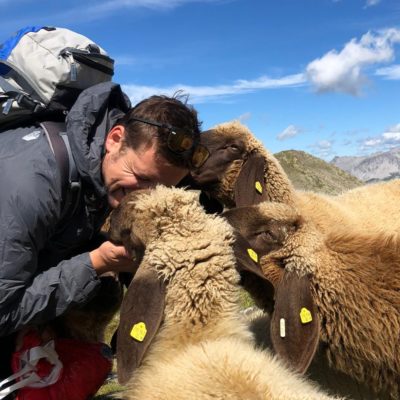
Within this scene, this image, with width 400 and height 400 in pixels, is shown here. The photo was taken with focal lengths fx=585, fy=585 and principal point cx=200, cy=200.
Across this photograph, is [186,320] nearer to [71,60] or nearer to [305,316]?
[305,316]

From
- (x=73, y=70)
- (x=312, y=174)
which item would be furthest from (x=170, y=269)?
(x=312, y=174)

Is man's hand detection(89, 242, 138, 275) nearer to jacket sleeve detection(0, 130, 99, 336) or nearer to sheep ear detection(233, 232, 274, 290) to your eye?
jacket sleeve detection(0, 130, 99, 336)

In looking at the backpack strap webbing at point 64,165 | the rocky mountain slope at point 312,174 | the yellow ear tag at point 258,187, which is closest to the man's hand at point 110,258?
the backpack strap webbing at point 64,165

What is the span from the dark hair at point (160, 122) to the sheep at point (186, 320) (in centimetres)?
39

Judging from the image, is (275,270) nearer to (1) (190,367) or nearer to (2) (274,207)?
(2) (274,207)

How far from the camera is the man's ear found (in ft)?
13.8

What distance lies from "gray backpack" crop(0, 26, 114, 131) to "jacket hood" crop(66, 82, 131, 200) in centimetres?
13

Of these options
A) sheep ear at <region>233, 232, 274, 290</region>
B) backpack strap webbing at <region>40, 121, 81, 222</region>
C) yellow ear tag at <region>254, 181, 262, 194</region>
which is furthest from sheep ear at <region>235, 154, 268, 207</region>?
backpack strap webbing at <region>40, 121, 81, 222</region>

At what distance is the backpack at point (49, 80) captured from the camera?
3.87m

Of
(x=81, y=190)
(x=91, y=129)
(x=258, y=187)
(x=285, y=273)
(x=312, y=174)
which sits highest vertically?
(x=312, y=174)

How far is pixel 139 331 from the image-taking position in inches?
138

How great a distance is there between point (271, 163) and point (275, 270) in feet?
9.30

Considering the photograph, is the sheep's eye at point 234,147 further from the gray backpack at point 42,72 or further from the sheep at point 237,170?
the gray backpack at point 42,72

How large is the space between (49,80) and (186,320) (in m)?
1.82
